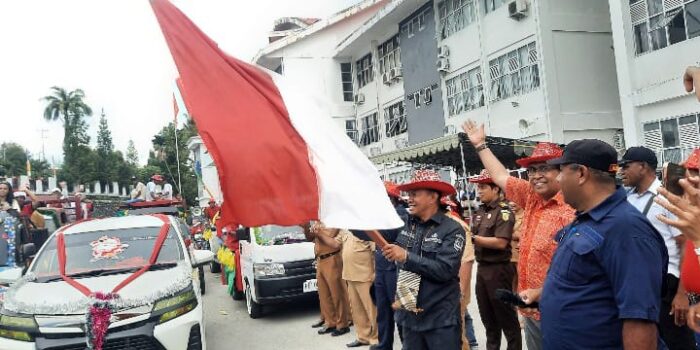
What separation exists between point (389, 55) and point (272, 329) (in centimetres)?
2095

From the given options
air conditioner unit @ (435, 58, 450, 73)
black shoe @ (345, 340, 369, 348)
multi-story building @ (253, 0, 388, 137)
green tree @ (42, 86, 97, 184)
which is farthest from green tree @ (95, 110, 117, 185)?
black shoe @ (345, 340, 369, 348)

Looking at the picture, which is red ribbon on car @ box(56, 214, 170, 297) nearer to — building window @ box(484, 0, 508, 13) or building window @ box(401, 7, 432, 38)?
building window @ box(484, 0, 508, 13)

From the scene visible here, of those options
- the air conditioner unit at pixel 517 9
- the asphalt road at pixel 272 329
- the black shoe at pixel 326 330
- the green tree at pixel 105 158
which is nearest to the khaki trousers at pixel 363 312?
the asphalt road at pixel 272 329

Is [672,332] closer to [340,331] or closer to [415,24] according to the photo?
[340,331]

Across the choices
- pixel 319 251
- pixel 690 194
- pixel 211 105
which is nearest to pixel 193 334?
pixel 319 251

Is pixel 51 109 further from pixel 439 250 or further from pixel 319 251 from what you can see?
pixel 439 250

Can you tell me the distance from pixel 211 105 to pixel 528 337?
271 centimetres

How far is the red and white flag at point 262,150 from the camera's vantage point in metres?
→ 3.13

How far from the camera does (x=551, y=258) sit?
3.54 meters

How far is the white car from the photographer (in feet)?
17.2

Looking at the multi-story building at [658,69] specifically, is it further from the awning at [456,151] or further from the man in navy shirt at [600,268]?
the man in navy shirt at [600,268]

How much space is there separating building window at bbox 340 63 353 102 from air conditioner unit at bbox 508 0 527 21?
15614 mm

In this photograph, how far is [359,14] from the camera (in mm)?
32594

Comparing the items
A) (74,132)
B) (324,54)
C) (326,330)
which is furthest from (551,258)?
(74,132)
